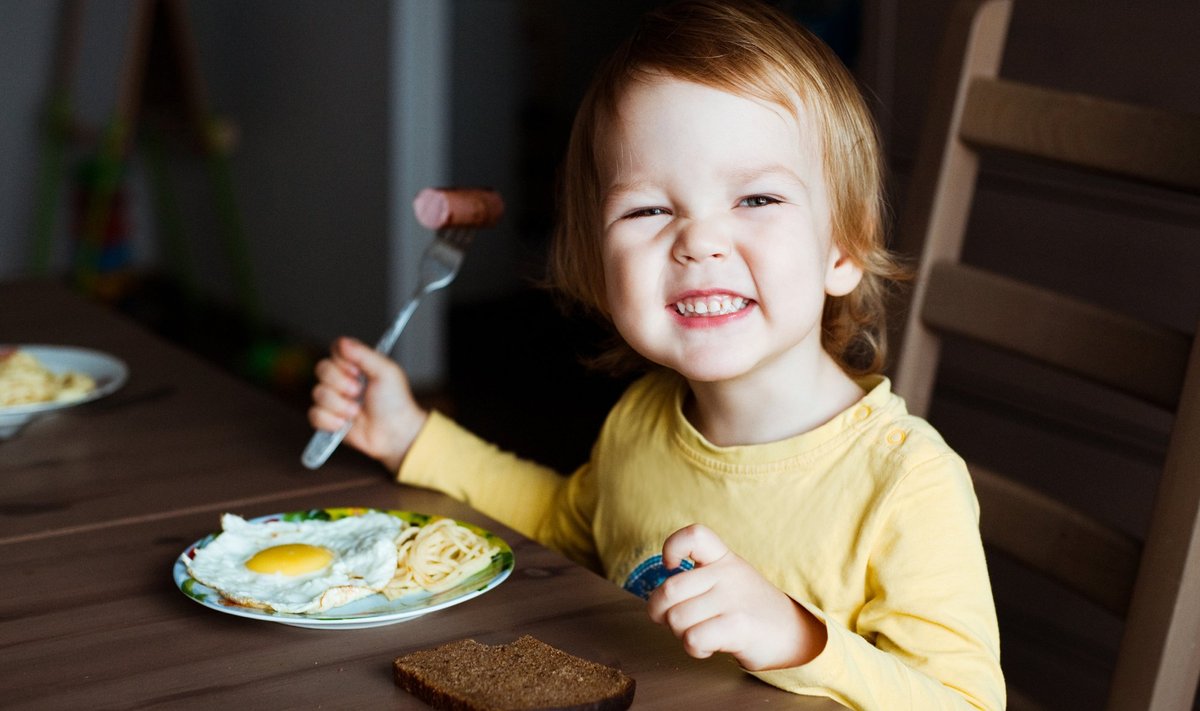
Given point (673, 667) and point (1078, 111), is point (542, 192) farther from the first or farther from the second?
point (673, 667)

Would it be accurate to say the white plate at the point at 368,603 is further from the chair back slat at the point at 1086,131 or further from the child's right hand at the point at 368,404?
the chair back slat at the point at 1086,131

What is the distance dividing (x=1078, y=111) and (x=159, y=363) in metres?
1.00

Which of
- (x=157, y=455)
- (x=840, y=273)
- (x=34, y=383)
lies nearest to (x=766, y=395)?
(x=840, y=273)

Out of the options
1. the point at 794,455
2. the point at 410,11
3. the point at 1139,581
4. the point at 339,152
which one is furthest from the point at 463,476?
the point at 339,152

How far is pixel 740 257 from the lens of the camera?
94 centimetres

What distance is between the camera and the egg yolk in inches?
34.7

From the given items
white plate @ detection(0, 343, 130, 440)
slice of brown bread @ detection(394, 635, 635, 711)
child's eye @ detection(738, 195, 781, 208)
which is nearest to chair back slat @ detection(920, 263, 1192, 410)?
child's eye @ detection(738, 195, 781, 208)

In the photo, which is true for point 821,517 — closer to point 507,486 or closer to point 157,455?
point 507,486

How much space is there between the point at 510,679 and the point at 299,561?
0.23 m

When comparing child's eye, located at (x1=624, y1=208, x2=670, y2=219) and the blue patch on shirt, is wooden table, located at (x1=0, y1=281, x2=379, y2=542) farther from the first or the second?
child's eye, located at (x1=624, y1=208, x2=670, y2=219)

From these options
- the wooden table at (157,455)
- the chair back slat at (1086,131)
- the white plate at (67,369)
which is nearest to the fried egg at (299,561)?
the wooden table at (157,455)

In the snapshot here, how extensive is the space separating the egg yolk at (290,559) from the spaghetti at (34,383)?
0.45m

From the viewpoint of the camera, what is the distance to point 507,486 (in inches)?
47.8

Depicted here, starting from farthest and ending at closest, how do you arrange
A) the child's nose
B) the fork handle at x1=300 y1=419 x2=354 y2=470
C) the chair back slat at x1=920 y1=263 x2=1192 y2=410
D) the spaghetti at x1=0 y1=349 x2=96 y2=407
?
the spaghetti at x1=0 y1=349 x2=96 y2=407
the fork handle at x1=300 y1=419 x2=354 y2=470
the chair back slat at x1=920 y1=263 x2=1192 y2=410
the child's nose
